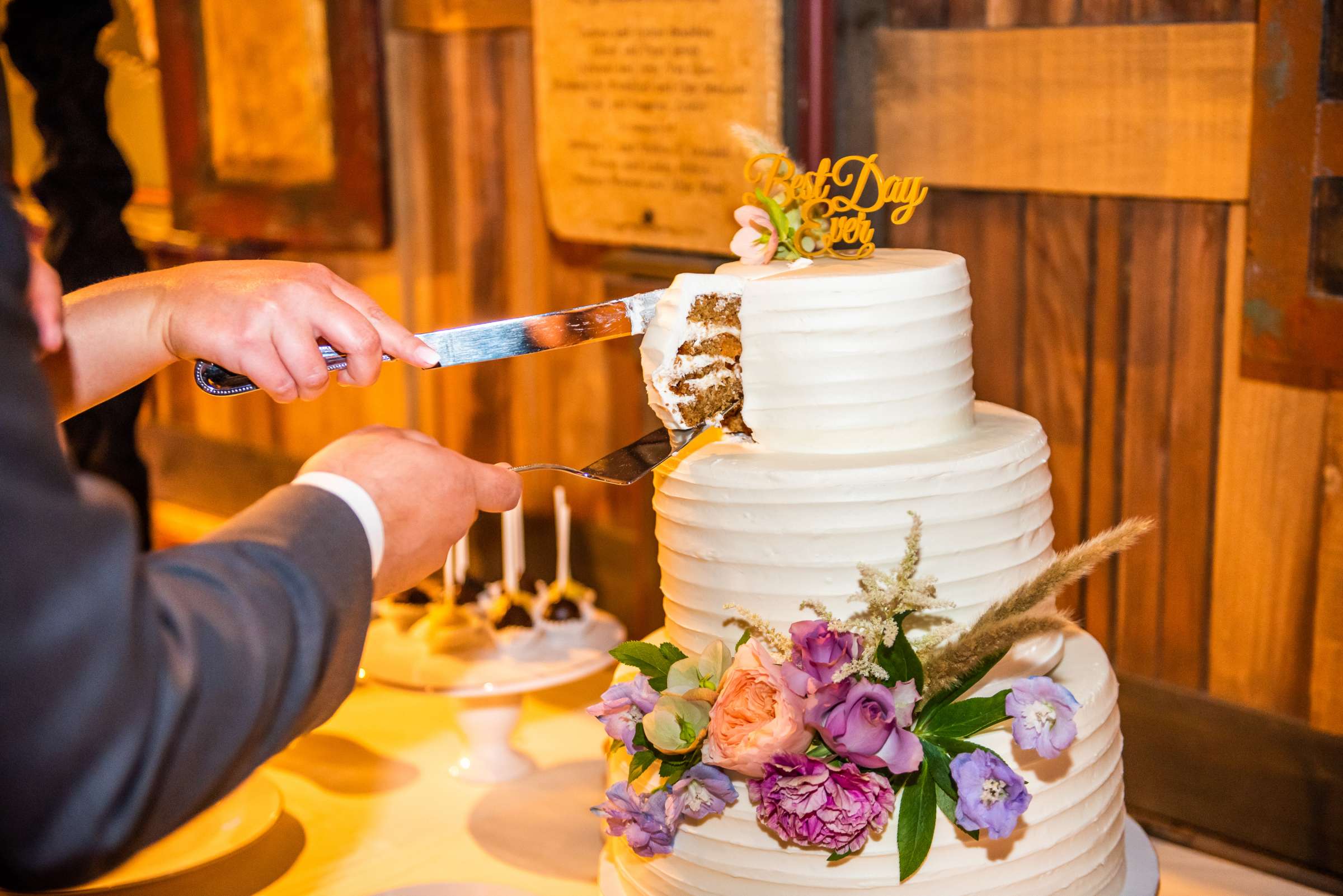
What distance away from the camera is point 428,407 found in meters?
3.14

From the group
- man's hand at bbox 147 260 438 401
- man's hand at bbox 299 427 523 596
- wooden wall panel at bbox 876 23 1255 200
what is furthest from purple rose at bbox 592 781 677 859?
wooden wall panel at bbox 876 23 1255 200

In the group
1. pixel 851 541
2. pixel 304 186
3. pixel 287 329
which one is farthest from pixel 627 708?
pixel 304 186

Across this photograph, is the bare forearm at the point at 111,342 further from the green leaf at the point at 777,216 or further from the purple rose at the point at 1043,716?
the purple rose at the point at 1043,716

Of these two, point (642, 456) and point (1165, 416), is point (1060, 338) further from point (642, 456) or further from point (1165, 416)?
point (642, 456)

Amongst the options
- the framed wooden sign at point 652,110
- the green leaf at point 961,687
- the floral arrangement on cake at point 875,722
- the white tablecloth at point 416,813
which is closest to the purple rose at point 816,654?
the floral arrangement on cake at point 875,722

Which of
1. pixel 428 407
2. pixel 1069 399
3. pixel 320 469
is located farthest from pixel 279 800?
pixel 428 407

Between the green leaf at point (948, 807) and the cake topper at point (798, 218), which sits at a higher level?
the cake topper at point (798, 218)

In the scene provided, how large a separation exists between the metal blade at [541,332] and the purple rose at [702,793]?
433mm

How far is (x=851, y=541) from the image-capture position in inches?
46.4

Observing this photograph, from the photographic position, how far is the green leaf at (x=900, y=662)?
3.70 feet

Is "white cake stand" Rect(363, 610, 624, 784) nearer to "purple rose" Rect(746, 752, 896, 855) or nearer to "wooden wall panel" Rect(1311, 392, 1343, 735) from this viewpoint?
"purple rose" Rect(746, 752, 896, 855)

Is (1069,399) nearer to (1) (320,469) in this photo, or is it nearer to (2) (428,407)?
(1) (320,469)

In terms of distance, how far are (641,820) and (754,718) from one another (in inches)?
7.2

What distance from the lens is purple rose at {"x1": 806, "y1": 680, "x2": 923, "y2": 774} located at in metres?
1.08
